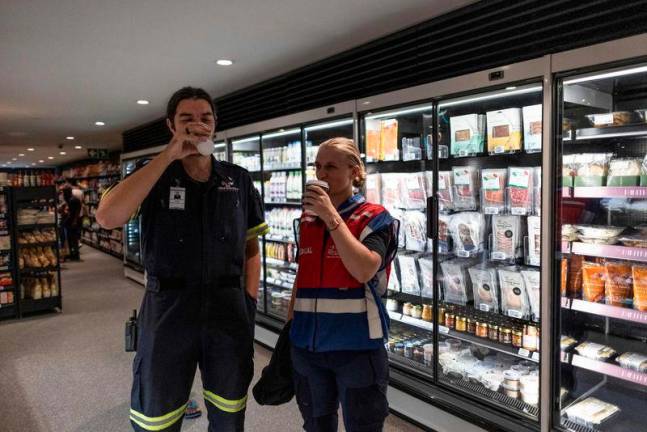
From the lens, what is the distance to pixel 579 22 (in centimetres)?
225

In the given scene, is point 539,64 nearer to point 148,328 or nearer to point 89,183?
point 148,328

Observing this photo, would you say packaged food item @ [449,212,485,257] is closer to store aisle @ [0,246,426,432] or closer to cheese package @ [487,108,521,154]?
cheese package @ [487,108,521,154]

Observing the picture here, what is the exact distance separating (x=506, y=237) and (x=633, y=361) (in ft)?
3.00

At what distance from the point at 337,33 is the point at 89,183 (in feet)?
45.1

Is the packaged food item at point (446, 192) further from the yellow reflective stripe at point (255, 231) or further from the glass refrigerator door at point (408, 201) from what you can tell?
the yellow reflective stripe at point (255, 231)

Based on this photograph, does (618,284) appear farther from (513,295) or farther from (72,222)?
(72,222)

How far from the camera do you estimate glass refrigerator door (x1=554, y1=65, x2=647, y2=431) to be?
230 centimetres

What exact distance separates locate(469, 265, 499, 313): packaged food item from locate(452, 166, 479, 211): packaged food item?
42cm

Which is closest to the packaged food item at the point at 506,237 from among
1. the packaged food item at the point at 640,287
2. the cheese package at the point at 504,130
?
the cheese package at the point at 504,130

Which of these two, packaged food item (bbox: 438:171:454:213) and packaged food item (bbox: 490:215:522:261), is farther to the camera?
packaged food item (bbox: 438:171:454:213)

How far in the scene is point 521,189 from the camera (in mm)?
2775

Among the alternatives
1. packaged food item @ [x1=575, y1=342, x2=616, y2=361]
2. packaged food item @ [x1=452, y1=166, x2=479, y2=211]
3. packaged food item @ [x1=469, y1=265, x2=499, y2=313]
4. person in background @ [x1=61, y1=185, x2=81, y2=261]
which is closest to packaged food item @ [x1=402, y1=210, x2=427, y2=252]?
packaged food item @ [x1=452, y1=166, x2=479, y2=211]

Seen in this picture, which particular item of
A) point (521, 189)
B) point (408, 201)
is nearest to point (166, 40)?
point (408, 201)

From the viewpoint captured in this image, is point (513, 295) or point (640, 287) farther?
point (513, 295)
